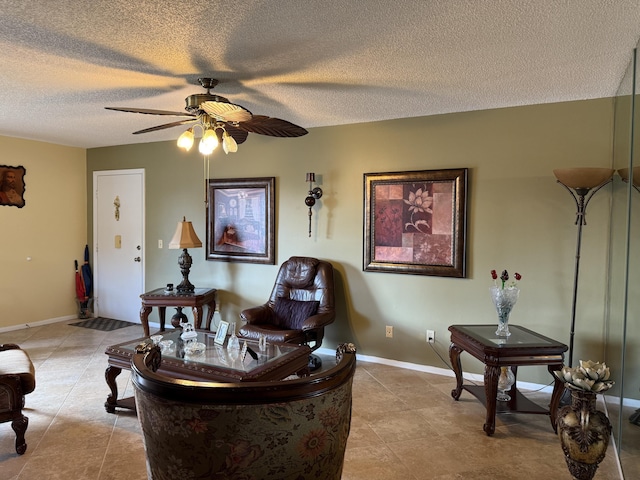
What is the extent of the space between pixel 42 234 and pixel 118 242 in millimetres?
907

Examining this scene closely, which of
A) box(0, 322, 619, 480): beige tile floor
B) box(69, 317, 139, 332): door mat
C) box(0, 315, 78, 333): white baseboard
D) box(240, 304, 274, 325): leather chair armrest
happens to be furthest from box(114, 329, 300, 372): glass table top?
box(0, 315, 78, 333): white baseboard

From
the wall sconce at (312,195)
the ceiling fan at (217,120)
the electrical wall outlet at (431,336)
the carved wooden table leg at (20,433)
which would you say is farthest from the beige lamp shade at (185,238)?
the electrical wall outlet at (431,336)

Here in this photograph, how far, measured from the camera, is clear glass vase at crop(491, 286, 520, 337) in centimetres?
298

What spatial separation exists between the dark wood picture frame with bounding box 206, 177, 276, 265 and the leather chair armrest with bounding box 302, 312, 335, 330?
1042mm

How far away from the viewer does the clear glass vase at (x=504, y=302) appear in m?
2.98

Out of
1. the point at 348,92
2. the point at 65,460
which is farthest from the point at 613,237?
the point at 65,460

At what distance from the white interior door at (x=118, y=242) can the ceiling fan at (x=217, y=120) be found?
9.56ft

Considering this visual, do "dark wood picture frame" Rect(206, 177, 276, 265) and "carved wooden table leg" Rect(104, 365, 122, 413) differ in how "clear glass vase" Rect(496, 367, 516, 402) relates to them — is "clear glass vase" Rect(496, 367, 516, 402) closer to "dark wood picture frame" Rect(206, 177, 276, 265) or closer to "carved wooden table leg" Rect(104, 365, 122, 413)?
"dark wood picture frame" Rect(206, 177, 276, 265)

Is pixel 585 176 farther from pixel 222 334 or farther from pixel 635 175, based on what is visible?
pixel 222 334

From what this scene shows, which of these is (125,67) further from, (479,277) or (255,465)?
(479,277)

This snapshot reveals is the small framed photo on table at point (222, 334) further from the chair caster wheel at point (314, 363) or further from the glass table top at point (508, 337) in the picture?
the glass table top at point (508, 337)

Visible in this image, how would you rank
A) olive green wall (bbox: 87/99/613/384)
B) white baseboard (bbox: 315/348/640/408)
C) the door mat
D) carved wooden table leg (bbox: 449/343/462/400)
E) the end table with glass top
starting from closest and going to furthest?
1. the end table with glass top
2. carved wooden table leg (bbox: 449/343/462/400)
3. olive green wall (bbox: 87/99/613/384)
4. white baseboard (bbox: 315/348/640/408)
5. the door mat

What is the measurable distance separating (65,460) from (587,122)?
4.31m

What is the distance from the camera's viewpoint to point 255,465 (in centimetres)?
126
